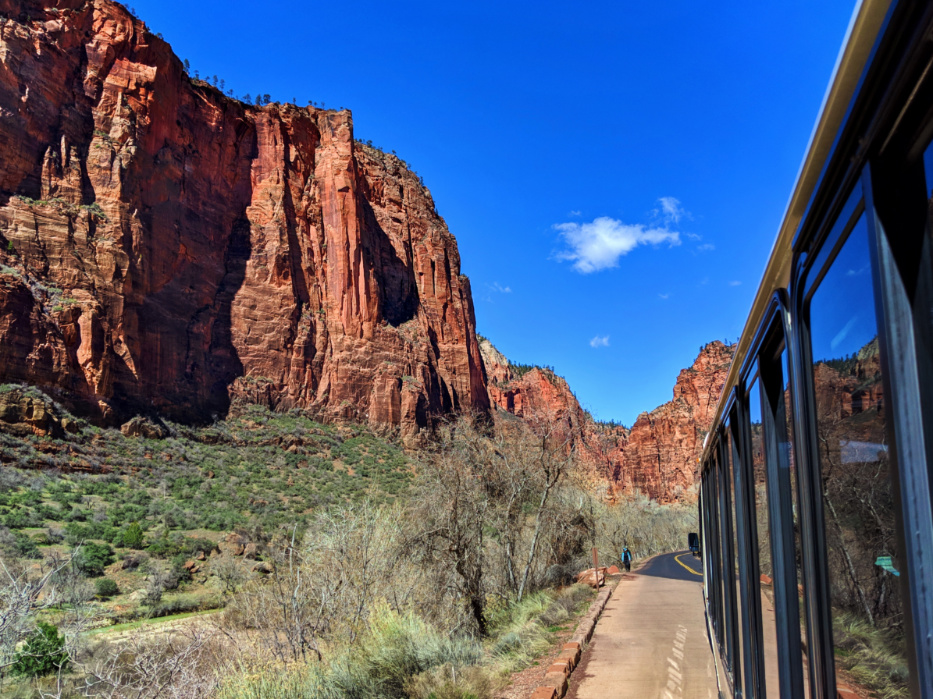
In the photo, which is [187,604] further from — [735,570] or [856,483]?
[856,483]

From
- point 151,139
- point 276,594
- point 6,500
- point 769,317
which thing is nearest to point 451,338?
point 151,139

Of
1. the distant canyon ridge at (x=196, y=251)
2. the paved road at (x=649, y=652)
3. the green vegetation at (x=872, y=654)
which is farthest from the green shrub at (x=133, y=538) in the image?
the green vegetation at (x=872, y=654)

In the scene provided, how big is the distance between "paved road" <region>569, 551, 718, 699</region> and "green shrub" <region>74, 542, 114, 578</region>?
18.2 m

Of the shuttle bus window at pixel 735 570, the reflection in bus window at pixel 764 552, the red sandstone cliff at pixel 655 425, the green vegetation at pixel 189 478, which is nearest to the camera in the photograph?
the reflection in bus window at pixel 764 552

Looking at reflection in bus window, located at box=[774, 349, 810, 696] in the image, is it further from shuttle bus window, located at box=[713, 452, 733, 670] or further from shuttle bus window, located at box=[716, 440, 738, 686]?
shuttle bus window, located at box=[713, 452, 733, 670]

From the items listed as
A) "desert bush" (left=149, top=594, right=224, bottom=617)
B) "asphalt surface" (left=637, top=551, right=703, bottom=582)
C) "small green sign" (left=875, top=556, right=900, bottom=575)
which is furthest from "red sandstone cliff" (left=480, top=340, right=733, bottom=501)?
"small green sign" (left=875, top=556, right=900, bottom=575)

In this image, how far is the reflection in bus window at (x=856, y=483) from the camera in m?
1.26

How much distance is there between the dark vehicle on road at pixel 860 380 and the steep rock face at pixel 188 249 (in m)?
44.2

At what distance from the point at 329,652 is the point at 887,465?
9260 mm

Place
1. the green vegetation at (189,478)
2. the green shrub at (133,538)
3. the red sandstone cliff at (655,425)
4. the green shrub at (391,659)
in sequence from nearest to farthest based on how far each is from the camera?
the green shrub at (391,659)
the green shrub at (133,538)
the green vegetation at (189,478)
the red sandstone cliff at (655,425)

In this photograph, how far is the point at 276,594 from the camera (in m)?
10.6

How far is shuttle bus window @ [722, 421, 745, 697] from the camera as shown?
3.79 meters

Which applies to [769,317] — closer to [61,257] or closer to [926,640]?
[926,640]

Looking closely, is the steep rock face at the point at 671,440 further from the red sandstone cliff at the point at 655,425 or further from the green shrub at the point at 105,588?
the green shrub at the point at 105,588
